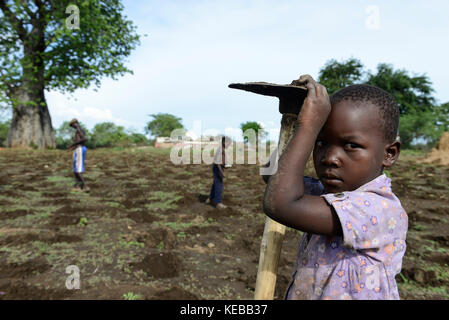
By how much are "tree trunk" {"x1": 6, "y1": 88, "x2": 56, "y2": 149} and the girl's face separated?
19.4 meters

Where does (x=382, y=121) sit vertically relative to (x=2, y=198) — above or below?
above

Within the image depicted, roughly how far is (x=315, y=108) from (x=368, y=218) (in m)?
0.40

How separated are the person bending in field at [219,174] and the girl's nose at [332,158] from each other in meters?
5.15

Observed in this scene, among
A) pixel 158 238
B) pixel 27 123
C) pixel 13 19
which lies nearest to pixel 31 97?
pixel 27 123

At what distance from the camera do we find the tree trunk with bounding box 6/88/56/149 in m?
17.8

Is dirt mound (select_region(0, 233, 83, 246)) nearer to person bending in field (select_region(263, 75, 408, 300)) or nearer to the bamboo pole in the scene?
the bamboo pole

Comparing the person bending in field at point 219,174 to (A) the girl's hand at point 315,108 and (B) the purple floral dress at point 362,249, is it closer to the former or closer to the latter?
(B) the purple floral dress at point 362,249

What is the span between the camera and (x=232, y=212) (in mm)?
6027

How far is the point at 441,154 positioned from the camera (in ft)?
48.7

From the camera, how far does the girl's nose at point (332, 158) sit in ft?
3.65

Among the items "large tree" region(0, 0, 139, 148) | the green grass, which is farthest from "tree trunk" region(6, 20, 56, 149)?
the green grass
